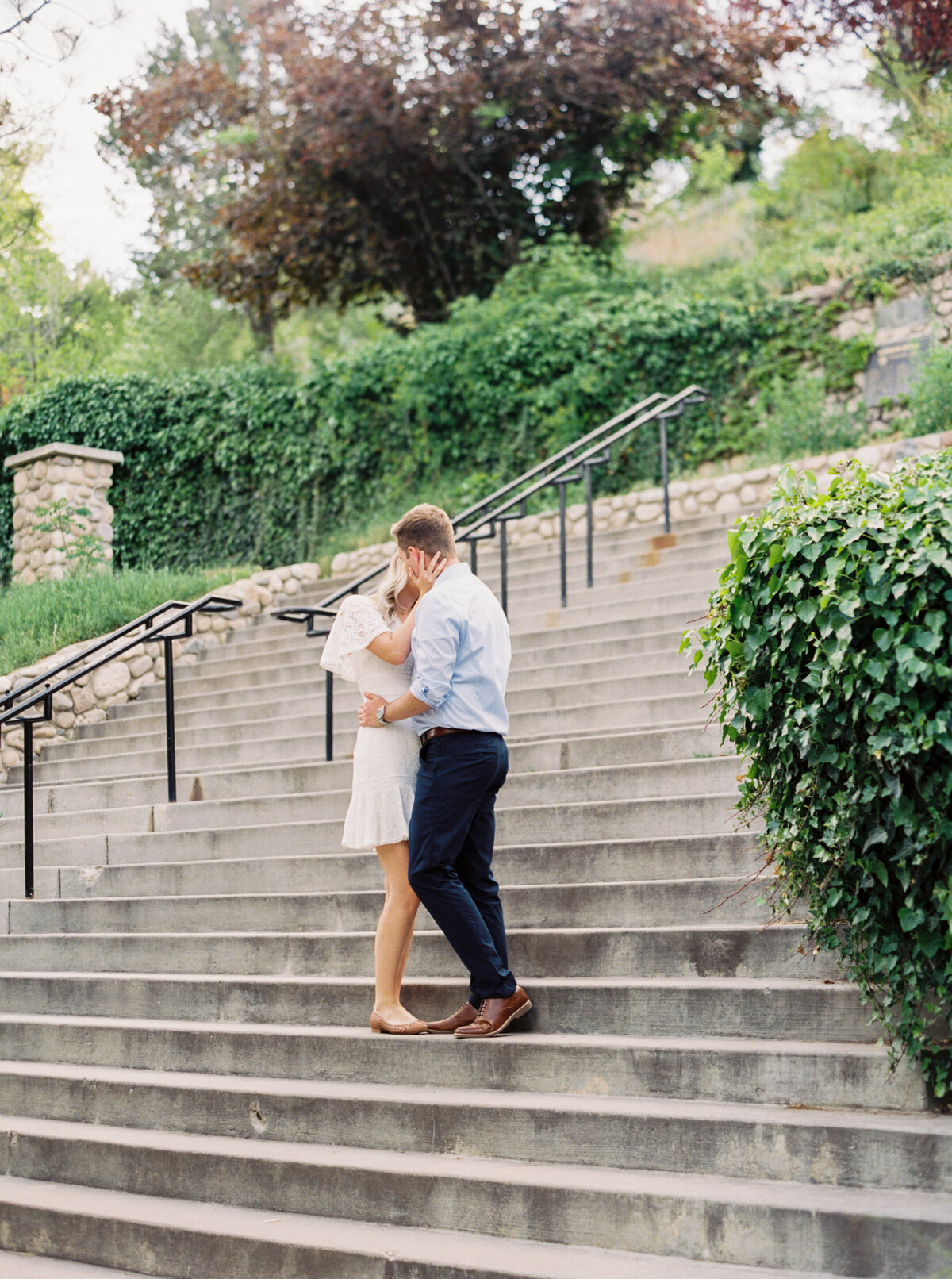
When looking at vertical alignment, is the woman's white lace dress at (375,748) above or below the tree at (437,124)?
below

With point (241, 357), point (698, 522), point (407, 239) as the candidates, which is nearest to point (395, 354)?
point (407, 239)

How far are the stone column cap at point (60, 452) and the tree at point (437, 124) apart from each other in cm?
508

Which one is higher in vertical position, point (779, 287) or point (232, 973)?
point (779, 287)

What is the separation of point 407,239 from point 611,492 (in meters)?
5.72

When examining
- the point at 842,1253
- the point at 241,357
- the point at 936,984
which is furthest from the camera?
the point at 241,357

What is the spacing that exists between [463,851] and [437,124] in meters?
13.3

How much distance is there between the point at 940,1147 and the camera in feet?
9.09

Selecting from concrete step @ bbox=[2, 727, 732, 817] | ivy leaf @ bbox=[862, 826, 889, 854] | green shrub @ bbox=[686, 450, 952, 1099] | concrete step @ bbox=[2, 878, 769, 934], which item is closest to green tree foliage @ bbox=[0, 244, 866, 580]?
concrete step @ bbox=[2, 727, 732, 817]

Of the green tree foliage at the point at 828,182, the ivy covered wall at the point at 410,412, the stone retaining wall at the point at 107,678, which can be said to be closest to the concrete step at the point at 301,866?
the stone retaining wall at the point at 107,678

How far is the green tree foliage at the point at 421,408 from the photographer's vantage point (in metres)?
12.5

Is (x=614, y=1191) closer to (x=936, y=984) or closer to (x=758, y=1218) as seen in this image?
(x=758, y=1218)

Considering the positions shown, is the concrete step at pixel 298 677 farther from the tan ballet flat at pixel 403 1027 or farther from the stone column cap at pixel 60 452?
the stone column cap at pixel 60 452

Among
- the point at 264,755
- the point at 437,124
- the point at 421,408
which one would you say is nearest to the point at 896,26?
the point at 437,124

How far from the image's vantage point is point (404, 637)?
3957mm
